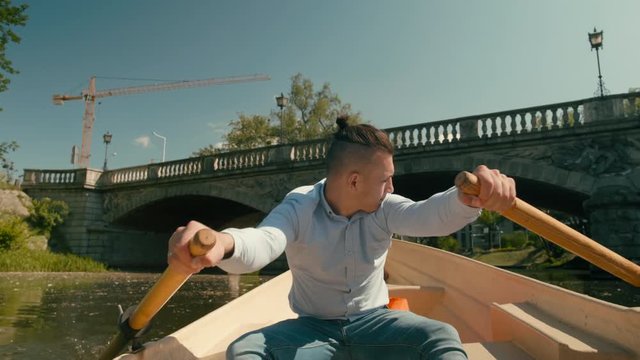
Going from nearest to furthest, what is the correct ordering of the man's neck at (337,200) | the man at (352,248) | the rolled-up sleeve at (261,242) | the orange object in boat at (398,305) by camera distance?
1. the rolled-up sleeve at (261,242)
2. the man at (352,248)
3. the man's neck at (337,200)
4. the orange object in boat at (398,305)

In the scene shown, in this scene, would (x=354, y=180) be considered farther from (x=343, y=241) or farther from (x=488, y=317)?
(x=488, y=317)

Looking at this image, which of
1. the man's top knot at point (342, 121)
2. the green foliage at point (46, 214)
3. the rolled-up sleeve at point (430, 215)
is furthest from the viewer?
the green foliage at point (46, 214)

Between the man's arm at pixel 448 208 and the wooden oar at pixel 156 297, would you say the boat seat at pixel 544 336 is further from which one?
the wooden oar at pixel 156 297

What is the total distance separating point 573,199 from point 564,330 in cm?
1266

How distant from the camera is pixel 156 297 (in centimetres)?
146

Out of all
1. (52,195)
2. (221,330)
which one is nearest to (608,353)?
(221,330)

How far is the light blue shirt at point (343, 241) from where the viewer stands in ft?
4.99

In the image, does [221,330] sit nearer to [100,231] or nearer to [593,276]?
[593,276]

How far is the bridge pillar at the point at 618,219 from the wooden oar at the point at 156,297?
9.96 meters

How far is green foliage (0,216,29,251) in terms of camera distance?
48.4 ft

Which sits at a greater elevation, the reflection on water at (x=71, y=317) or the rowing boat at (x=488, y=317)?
the rowing boat at (x=488, y=317)

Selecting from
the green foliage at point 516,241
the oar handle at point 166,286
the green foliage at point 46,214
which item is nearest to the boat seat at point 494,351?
the oar handle at point 166,286

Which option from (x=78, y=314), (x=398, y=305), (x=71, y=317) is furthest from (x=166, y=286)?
(x=78, y=314)

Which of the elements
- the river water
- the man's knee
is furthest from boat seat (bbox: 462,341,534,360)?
the river water
